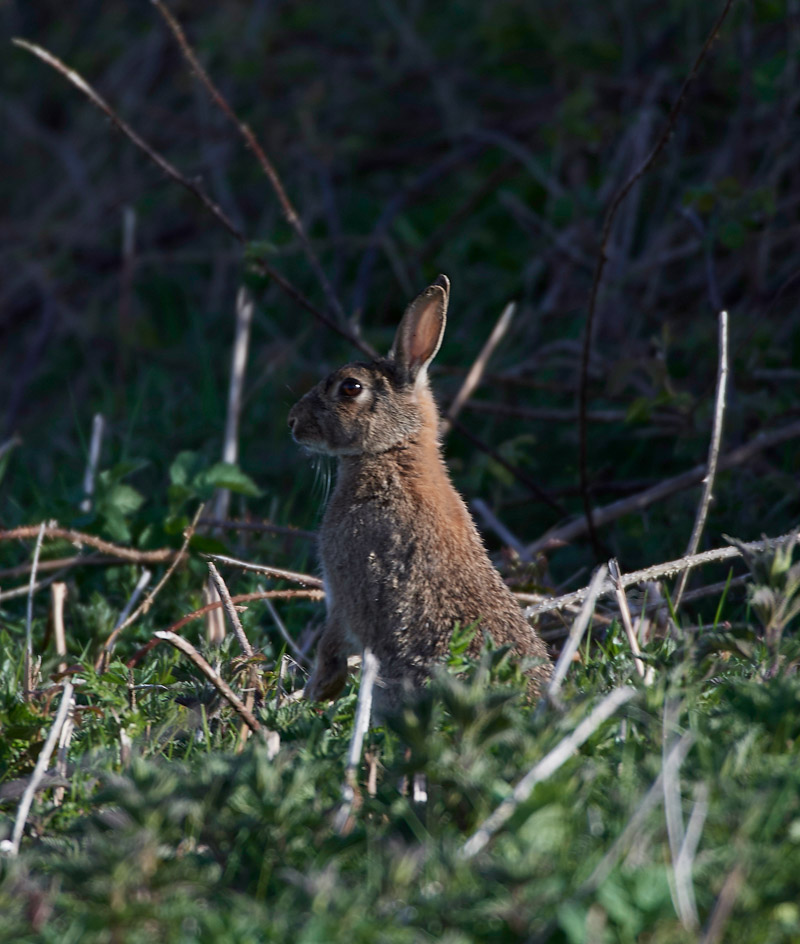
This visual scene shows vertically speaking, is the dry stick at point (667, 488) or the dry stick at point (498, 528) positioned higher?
the dry stick at point (667, 488)

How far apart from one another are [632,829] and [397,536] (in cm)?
175

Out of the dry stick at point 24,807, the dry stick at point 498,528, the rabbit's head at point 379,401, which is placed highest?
the rabbit's head at point 379,401

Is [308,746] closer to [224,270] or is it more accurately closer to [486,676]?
[486,676]

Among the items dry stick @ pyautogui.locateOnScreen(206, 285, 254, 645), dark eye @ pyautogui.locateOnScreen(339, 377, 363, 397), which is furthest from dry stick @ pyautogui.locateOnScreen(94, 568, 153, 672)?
dark eye @ pyautogui.locateOnScreen(339, 377, 363, 397)

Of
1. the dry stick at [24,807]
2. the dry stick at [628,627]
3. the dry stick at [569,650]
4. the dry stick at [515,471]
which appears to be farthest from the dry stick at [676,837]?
the dry stick at [515,471]

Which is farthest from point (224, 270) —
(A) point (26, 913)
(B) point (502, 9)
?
(A) point (26, 913)

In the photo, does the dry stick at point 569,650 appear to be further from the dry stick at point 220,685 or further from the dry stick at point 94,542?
the dry stick at point 94,542

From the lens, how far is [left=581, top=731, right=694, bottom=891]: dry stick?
6.55ft

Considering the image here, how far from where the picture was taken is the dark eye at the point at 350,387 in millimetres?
4184

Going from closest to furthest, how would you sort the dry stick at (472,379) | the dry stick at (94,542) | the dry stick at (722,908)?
the dry stick at (722,908), the dry stick at (94,542), the dry stick at (472,379)

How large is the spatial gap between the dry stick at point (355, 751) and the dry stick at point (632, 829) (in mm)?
542

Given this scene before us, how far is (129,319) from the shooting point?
25.1 ft

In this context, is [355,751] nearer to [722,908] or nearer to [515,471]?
[722,908]

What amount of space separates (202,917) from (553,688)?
1001 mm
